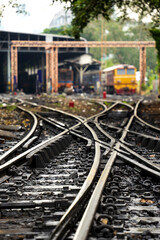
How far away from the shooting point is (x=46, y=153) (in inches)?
234

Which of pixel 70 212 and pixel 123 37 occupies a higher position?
pixel 123 37

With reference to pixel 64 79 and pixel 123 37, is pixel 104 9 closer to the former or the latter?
pixel 64 79

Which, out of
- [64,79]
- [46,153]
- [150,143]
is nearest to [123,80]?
[64,79]

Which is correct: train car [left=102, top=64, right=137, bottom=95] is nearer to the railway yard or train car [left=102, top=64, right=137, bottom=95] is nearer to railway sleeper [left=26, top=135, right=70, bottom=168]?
railway sleeper [left=26, top=135, right=70, bottom=168]

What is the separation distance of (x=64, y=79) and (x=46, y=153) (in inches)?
1669

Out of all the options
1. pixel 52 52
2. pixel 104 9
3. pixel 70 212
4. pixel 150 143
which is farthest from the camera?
pixel 52 52

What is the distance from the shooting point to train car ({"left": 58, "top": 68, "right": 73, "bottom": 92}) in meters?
47.4

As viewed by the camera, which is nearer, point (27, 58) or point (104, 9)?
point (104, 9)

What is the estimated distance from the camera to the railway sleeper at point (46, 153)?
5.45 m

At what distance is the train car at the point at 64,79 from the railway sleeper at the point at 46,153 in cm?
3992

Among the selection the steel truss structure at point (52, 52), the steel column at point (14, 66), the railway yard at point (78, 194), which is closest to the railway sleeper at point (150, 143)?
the railway yard at point (78, 194)

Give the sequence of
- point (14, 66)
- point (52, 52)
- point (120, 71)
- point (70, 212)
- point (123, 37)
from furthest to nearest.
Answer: point (123, 37) < point (52, 52) < point (14, 66) < point (120, 71) < point (70, 212)

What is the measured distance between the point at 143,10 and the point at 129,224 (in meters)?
16.9

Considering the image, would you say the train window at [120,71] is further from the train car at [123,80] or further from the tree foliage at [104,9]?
the tree foliage at [104,9]
